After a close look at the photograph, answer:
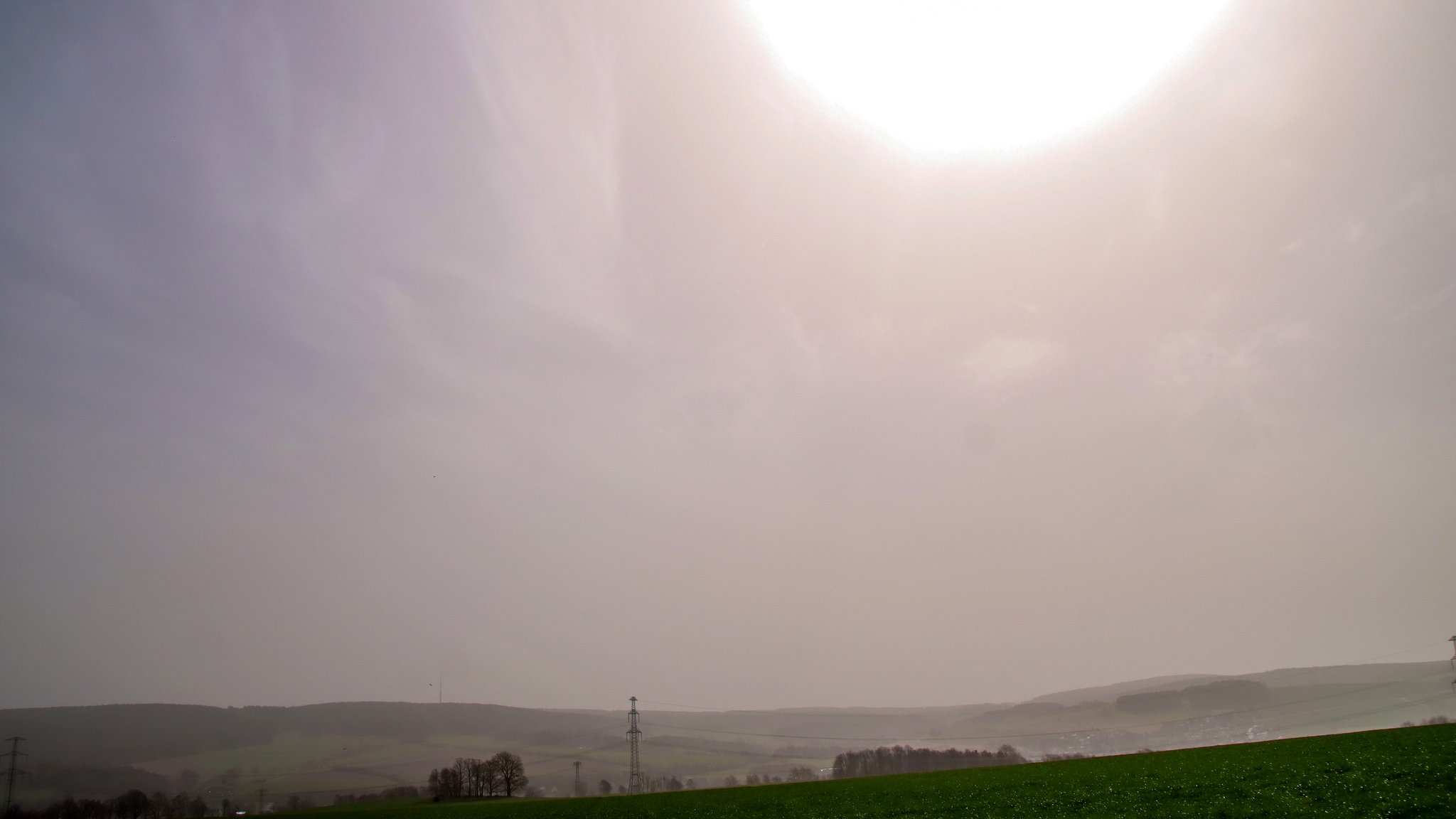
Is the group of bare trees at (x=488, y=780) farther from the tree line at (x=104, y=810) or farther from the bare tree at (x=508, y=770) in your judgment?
the tree line at (x=104, y=810)

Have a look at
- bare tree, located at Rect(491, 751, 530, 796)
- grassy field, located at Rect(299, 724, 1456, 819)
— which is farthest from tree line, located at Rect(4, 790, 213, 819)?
grassy field, located at Rect(299, 724, 1456, 819)

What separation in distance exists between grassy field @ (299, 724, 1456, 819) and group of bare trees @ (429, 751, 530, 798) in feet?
313

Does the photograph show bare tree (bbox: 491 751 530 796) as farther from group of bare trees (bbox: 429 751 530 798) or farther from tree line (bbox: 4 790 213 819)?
tree line (bbox: 4 790 213 819)

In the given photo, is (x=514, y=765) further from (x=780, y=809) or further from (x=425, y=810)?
(x=780, y=809)

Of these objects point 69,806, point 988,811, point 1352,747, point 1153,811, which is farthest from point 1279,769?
point 69,806

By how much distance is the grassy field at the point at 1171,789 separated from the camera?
80.9 feet

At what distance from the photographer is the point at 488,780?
137625 mm

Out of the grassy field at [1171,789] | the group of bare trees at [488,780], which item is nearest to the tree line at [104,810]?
the group of bare trees at [488,780]

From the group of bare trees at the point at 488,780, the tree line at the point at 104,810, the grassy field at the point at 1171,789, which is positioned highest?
the grassy field at the point at 1171,789

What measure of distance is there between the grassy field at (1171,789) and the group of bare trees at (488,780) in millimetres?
95293

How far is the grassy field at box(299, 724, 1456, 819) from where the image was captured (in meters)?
24.7

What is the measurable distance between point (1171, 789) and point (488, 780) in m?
135

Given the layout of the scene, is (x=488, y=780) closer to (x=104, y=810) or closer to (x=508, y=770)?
(x=508, y=770)

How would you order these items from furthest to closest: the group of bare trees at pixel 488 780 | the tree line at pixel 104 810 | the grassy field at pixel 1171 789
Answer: the tree line at pixel 104 810, the group of bare trees at pixel 488 780, the grassy field at pixel 1171 789
